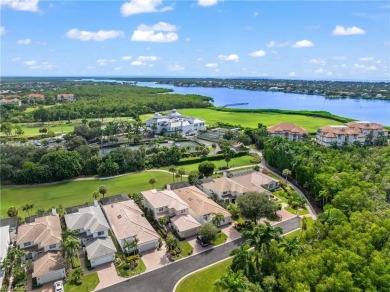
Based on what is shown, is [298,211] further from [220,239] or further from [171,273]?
[171,273]

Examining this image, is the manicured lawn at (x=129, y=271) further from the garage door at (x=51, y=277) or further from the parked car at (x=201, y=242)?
the parked car at (x=201, y=242)

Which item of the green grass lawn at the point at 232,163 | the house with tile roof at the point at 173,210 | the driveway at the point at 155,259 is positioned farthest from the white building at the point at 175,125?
the driveway at the point at 155,259

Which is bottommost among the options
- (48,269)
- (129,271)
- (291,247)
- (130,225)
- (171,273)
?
(129,271)

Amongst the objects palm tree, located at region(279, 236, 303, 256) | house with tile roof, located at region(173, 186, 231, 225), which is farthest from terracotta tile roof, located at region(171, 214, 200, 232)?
palm tree, located at region(279, 236, 303, 256)

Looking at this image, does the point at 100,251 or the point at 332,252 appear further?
the point at 100,251

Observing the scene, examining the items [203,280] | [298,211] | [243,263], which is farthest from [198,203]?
[243,263]

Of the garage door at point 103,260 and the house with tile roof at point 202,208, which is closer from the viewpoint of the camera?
the garage door at point 103,260

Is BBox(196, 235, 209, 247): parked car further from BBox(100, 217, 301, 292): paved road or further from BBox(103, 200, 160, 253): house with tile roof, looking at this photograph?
BBox(103, 200, 160, 253): house with tile roof
